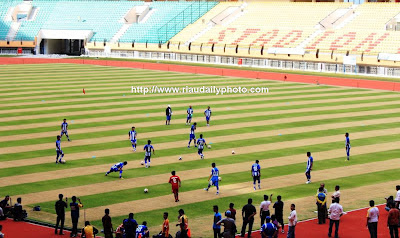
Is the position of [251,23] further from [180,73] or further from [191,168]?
[191,168]

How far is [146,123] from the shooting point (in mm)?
40031

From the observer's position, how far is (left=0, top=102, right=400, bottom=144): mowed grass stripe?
35.0m

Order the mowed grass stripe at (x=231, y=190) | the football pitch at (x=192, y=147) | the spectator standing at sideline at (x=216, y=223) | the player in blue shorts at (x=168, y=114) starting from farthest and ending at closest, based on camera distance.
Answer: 1. the player in blue shorts at (x=168, y=114)
2. the football pitch at (x=192, y=147)
3. the mowed grass stripe at (x=231, y=190)
4. the spectator standing at sideline at (x=216, y=223)

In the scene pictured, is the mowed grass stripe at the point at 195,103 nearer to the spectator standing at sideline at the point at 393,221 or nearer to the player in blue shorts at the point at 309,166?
the player in blue shorts at the point at 309,166

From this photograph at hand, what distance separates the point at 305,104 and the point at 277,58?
3045 cm

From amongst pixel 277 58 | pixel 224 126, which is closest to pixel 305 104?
pixel 224 126

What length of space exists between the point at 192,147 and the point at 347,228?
13437 millimetres

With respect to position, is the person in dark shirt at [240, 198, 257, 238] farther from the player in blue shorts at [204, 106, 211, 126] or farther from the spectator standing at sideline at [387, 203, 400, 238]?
the player in blue shorts at [204, 106, 211, 126]

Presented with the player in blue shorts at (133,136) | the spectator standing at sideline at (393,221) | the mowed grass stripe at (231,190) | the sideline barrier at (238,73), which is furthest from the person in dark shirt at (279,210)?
the sideline barrier at (238,73)

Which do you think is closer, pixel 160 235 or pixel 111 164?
pixel 160 235

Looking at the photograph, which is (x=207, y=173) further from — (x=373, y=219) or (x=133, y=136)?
(x=373, y=219)

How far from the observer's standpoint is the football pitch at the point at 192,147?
2420cm

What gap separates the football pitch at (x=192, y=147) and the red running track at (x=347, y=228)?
0.86 meters

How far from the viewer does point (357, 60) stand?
70.9 meters
